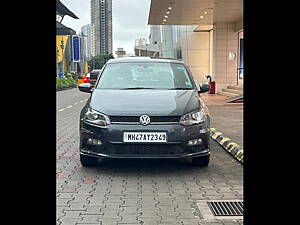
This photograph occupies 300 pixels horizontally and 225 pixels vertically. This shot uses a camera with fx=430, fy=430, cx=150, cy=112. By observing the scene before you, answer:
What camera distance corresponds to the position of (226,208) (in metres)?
4.36

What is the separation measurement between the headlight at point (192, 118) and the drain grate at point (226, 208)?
1344 millimetres

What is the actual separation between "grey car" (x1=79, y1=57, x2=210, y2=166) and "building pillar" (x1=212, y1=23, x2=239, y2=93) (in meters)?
21.0

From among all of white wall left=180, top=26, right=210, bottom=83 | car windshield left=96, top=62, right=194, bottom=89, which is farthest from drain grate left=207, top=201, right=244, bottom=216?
white wall left=180, top=26, right=210, bottom=83

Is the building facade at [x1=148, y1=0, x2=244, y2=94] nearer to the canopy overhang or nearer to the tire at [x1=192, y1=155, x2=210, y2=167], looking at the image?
the canopy overhang

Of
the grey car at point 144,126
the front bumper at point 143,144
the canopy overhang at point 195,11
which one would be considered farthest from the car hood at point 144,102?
the canopy overhang at point 195,11

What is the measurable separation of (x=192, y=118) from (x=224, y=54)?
2189cm

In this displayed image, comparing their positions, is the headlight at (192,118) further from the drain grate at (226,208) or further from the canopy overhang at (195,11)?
the canopy overhang at (195,11)

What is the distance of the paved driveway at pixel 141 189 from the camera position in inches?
160
